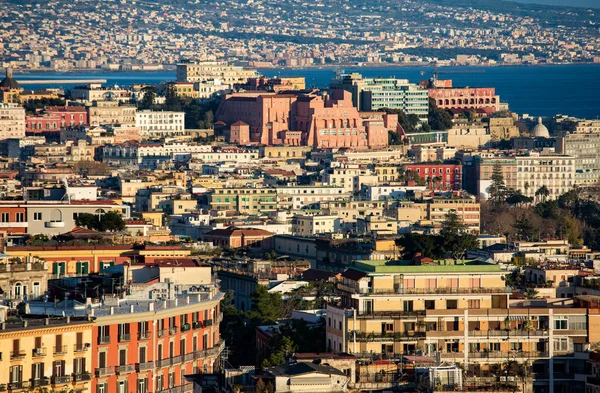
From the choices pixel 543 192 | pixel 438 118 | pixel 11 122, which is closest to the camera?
pixel 543 192

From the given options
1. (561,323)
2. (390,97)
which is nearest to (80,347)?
(561,323)

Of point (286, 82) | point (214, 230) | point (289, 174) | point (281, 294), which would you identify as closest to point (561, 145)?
point (289, 174)

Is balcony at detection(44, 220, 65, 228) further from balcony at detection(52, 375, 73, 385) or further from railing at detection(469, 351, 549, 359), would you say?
balcony at detection(52, 375, 73, 385)

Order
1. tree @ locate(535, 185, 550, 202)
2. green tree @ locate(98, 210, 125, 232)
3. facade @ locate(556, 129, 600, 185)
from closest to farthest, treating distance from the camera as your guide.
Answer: green tree @ locate(98, 210, 125, 232) < tree @ locate(535, 185, 550, 202) < facade @ locate(556, 129, 600, 185)

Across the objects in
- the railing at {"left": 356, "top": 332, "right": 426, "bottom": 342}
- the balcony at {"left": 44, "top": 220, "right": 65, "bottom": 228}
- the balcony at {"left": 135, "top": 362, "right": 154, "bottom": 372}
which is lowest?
the balcony at {"left": 135, "top": 362, "right": 154, "bottom": 372}

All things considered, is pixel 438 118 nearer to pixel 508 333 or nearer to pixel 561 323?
pixel 561 323

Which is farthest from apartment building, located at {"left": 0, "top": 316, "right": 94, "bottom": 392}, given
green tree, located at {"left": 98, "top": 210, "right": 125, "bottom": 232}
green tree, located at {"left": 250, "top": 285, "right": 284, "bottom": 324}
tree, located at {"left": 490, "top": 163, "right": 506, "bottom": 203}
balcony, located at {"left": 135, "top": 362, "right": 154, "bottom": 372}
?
tree, located at {"left": 490, "top": 163, "right": 506, "bottom": 203}
